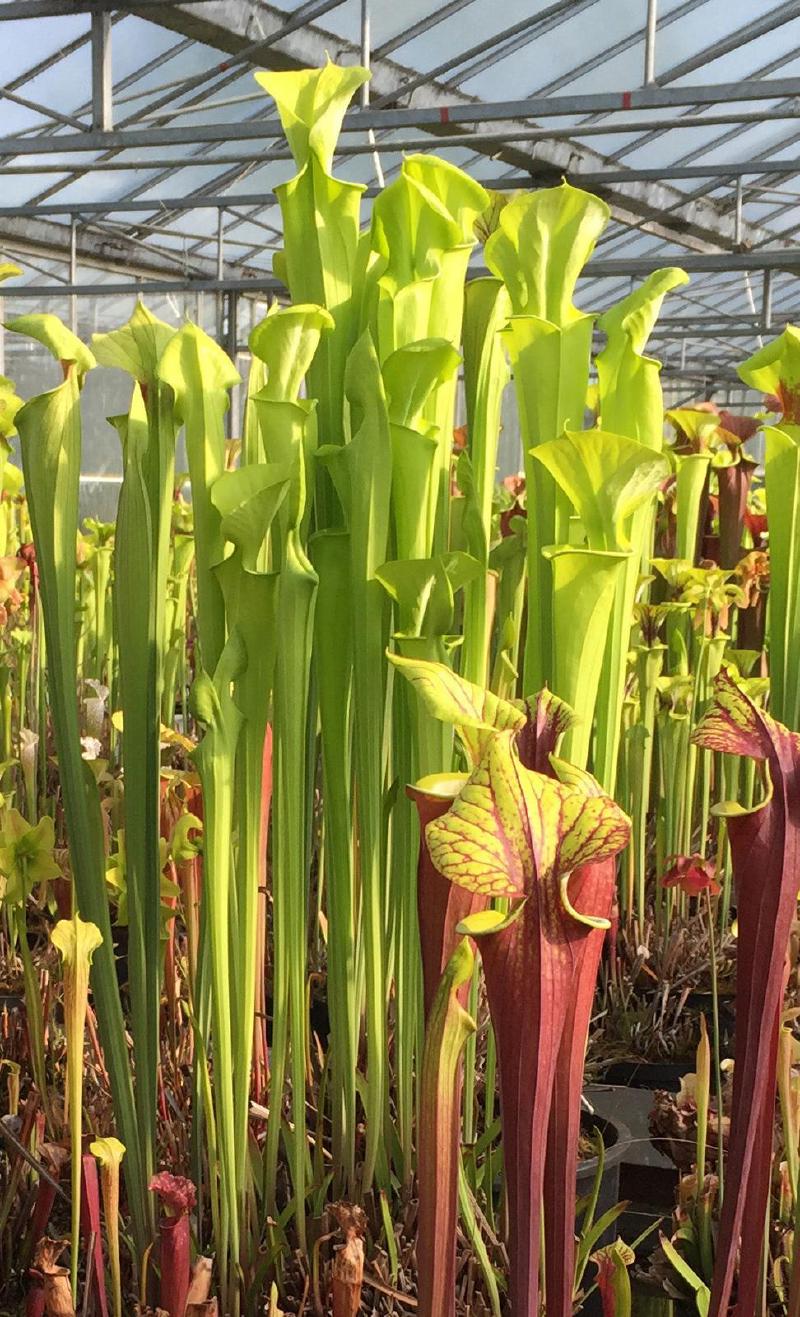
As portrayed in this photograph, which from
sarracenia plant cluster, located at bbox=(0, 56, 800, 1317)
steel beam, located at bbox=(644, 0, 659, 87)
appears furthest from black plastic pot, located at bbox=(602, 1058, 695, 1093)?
steel beam, located at bbox=(644, 0, 659, 87)

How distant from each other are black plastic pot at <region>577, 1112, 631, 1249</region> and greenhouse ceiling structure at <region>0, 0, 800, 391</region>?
14.2 ft

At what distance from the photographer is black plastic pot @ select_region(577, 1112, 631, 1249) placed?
841 millimetres

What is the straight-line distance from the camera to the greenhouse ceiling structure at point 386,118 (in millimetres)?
5121

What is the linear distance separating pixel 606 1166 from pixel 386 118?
16.0ft

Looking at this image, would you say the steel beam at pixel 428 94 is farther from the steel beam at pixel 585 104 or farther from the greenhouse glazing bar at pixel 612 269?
the greenhouse glazing bar at pixel 612 269

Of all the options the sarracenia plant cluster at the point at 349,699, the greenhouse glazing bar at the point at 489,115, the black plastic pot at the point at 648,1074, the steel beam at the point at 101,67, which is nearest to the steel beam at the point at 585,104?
the greenhouse glazing bar at the point at 489,115

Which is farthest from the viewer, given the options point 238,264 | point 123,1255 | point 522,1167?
point 238,264

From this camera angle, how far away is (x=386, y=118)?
4.98m

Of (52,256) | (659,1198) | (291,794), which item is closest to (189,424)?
(291,794)

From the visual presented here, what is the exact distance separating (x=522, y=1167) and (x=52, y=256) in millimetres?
9463

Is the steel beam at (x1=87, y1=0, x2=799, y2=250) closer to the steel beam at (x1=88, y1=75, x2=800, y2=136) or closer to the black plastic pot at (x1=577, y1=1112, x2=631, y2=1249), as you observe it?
the steel beam at (x1=88, y1=75, x2=800, y2=136)

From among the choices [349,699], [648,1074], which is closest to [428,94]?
[648,1074]

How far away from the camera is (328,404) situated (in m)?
0.67

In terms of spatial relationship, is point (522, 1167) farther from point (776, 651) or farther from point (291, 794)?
point (776, 651)
